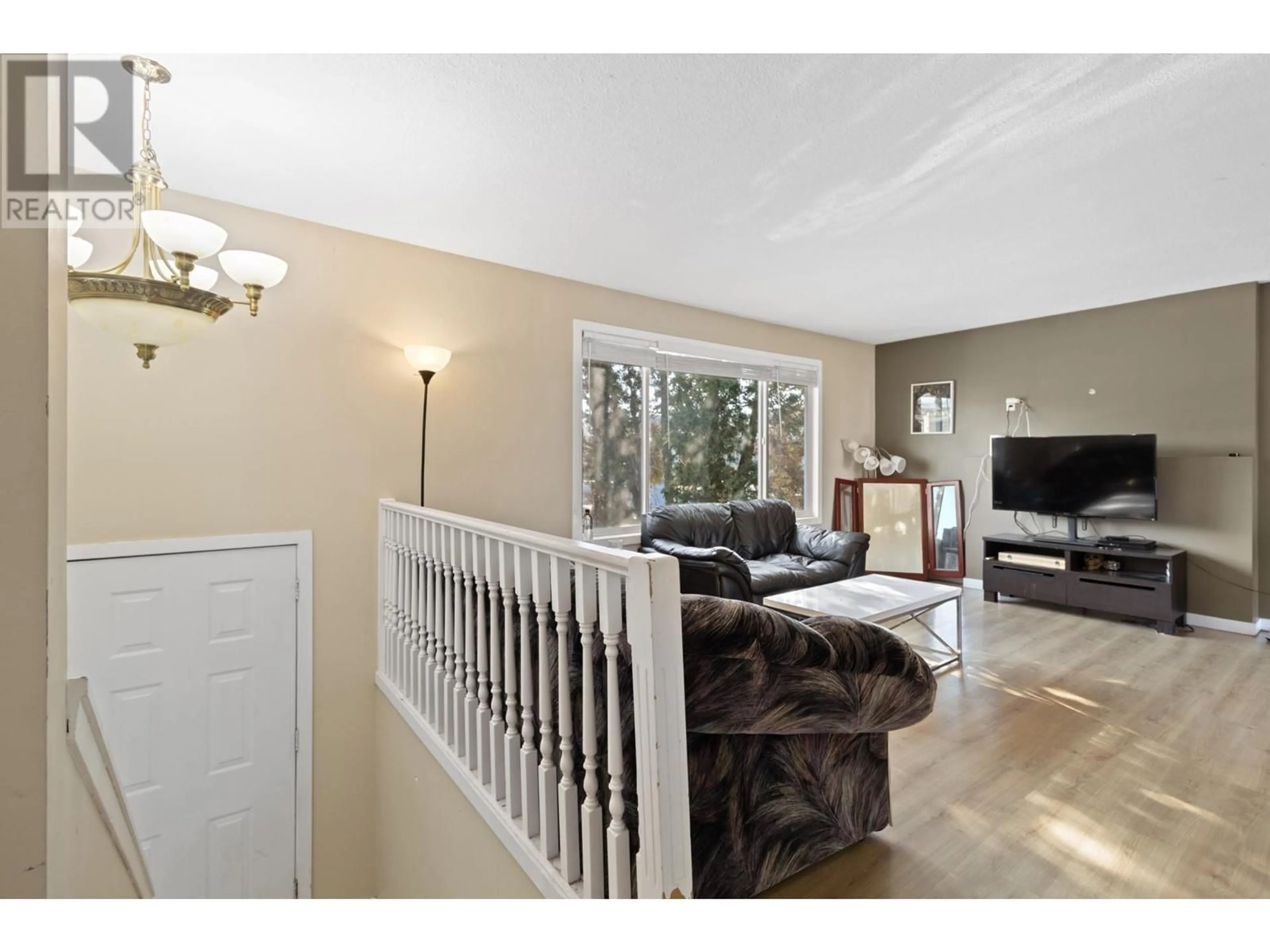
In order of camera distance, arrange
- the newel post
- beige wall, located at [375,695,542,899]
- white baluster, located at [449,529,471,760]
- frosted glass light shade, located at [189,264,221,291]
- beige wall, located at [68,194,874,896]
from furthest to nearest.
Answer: beige wall, located at [68,194,874,896] < white baluster, located at [449,529,471,760] < frosted glass light shade, located at [189,264,221,291] < beige wall, located at [375,695,542,899] < the newel post

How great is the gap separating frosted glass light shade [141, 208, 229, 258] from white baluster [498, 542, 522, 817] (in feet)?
3.52

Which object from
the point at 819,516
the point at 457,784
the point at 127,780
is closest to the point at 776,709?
the point at 457,784

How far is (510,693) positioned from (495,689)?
0.14m

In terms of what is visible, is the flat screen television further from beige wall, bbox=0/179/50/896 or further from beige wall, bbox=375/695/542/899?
beige wall, bbox=0/179/50/896

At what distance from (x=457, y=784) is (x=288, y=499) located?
5.43 feet

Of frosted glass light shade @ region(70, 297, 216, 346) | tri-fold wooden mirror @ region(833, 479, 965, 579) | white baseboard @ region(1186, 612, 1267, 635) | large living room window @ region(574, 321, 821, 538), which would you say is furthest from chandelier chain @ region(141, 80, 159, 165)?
white baseboard @ region(1186, 612, 1267, 635)

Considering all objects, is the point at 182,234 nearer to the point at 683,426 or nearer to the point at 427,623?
the point at 427,623

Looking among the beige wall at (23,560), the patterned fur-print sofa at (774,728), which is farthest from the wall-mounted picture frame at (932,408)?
the beige wall at (23,560)

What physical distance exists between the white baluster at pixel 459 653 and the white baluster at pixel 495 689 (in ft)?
0.93

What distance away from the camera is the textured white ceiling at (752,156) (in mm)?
1868

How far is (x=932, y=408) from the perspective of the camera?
233 inches

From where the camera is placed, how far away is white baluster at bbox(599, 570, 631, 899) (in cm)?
125

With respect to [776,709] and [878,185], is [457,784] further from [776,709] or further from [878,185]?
[878,185]

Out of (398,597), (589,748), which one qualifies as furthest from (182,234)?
(398,597)
